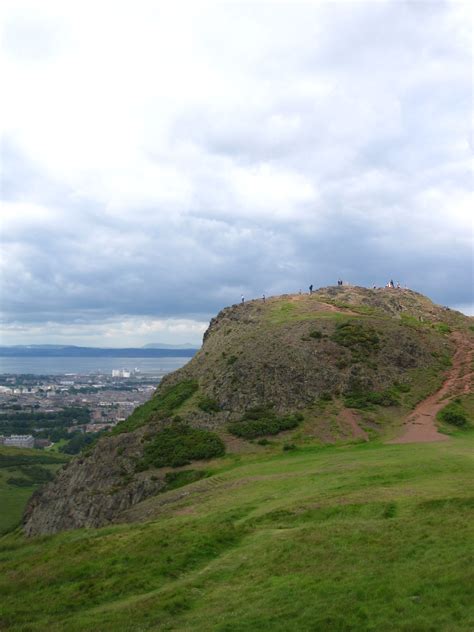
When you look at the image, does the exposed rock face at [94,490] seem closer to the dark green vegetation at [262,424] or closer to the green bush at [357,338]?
the dark green vegetation at [262,424]

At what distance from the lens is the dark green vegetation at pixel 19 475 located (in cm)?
8915

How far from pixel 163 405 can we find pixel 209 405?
8.18 meters

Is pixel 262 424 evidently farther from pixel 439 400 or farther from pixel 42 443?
pixel 42 443

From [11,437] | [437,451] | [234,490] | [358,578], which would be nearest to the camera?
[358,578]

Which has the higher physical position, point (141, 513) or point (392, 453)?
point (392, 453)

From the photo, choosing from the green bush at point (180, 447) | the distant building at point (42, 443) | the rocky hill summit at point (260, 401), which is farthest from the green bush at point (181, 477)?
the distant building at point (42, 443)

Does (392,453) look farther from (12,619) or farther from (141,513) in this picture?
(12,619)

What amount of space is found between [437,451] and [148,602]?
24.4 metres

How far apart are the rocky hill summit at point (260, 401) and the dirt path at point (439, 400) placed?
984 mm

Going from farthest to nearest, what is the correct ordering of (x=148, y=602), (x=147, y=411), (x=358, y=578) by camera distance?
(x=147, y=411) → (x=148, y=602) → (x=358, y=578)

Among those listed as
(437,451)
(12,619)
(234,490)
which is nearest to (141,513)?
(234,490)

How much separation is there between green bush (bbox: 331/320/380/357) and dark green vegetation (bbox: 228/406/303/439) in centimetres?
1371

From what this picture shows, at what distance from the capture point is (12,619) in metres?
19.0

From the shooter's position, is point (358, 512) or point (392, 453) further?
point (392, 453)
